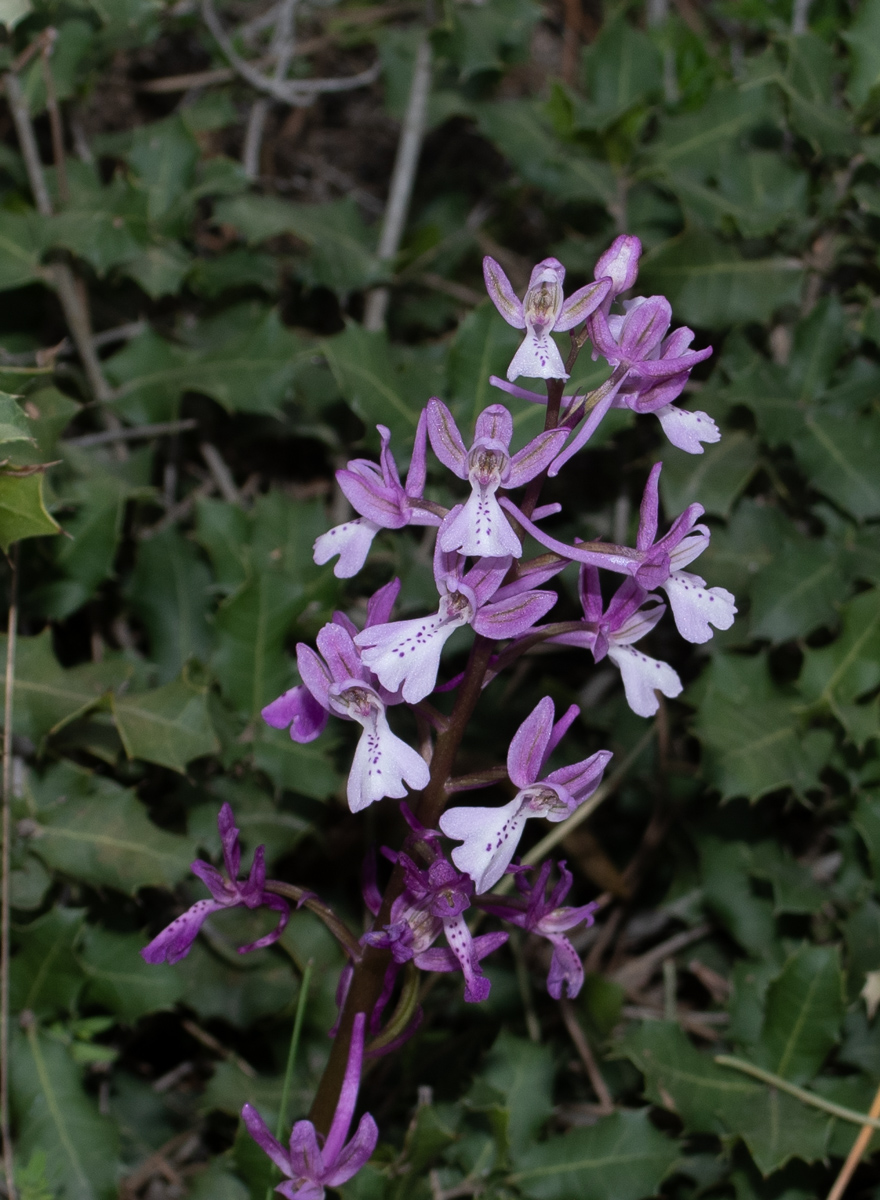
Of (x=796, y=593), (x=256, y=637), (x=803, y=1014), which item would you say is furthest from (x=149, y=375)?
(x=803, y=1014)

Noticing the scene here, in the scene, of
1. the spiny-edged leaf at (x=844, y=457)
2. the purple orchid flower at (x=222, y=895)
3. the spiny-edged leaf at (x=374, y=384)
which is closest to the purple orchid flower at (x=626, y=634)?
the purple orchid flower at (x=222, y=895)

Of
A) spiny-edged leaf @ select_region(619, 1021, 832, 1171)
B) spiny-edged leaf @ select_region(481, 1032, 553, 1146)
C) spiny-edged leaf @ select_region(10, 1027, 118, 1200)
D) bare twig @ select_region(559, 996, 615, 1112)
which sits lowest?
bare twig @ select_region(559, 996, 615, 1112)

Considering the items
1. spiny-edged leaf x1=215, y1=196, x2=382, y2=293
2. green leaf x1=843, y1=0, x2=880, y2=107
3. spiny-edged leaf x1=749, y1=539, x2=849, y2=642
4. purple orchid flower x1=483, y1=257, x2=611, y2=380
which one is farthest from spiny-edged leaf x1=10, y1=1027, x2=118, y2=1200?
green leaf x1=843, y1=0, x2=880, y2=107

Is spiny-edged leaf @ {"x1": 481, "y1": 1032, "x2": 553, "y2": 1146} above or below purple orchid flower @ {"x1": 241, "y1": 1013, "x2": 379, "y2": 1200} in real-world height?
below

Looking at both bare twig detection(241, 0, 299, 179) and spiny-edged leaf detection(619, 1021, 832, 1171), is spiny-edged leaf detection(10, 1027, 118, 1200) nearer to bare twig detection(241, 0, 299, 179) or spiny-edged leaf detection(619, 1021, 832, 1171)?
Result: spiny-edged leaf detection(619, 1021, 832, 1171)

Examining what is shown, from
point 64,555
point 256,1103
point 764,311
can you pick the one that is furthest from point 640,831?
point 64,555

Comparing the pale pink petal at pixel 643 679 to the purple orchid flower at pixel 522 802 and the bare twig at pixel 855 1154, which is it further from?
the bare twig at pixel 855 1154

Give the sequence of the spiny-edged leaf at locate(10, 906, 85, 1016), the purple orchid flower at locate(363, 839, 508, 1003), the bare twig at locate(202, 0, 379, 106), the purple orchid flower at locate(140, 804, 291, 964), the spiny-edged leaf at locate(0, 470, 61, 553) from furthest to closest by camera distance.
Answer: the bare twig at locate(202, 0, 379, 106)
the spiny-edged leaf at locate(10, 906, 85, 1016)
the spiny-edged leaf at locate(0, 470, 61, 553)
the purple orchid flower at locate(140, 804, 291, 964)
the purple orchid flower at locate(363, 839, 508, 1003)
